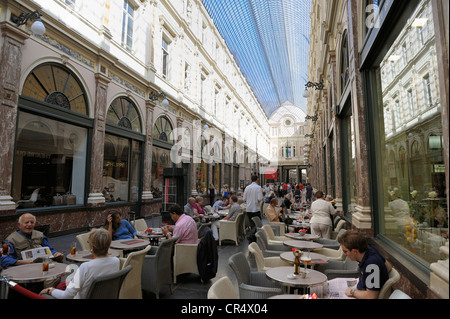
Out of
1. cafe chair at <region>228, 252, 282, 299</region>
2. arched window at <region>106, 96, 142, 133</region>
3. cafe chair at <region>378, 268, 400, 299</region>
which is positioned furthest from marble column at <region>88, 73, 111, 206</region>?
cafe chair at <region>378, 268, 400, 299</region>

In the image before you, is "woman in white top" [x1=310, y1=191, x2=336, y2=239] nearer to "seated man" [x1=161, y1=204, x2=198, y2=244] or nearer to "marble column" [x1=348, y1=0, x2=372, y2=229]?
"marble column" [x1=348, y1=0, x2=372, y2=229]

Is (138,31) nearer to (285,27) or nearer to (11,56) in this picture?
(11,56)

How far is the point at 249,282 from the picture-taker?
11.5 feet

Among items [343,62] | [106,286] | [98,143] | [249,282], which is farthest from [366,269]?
[98,143]

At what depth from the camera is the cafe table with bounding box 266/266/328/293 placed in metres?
3.01

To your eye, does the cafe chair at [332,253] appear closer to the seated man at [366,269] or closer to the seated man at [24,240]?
the seated man at [366,269]

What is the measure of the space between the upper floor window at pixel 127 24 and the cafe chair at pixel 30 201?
6.79 meters

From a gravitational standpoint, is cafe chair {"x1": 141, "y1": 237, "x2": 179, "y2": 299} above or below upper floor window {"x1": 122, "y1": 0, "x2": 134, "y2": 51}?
below

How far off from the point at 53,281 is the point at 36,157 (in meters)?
5.32

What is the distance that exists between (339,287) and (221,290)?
4.76ft

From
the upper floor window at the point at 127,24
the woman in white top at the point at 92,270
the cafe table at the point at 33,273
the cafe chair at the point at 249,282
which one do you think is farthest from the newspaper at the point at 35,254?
the upper floor window at the point at 127,24

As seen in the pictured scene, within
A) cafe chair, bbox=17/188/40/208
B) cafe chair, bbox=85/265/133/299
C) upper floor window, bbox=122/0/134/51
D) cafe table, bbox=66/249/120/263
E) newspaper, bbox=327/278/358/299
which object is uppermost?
upper floor window, bbox=122/0/134/51

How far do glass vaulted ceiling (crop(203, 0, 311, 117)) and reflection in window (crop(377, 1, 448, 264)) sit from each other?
817 inches

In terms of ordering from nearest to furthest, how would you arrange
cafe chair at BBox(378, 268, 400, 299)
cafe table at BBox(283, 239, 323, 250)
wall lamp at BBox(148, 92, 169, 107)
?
cafe chair at BBox(378, 268, 400, 299) < cafe table at BBox(283, 239, 323, 250) < wall lamp at BBox(148, 92, 169, 107)
